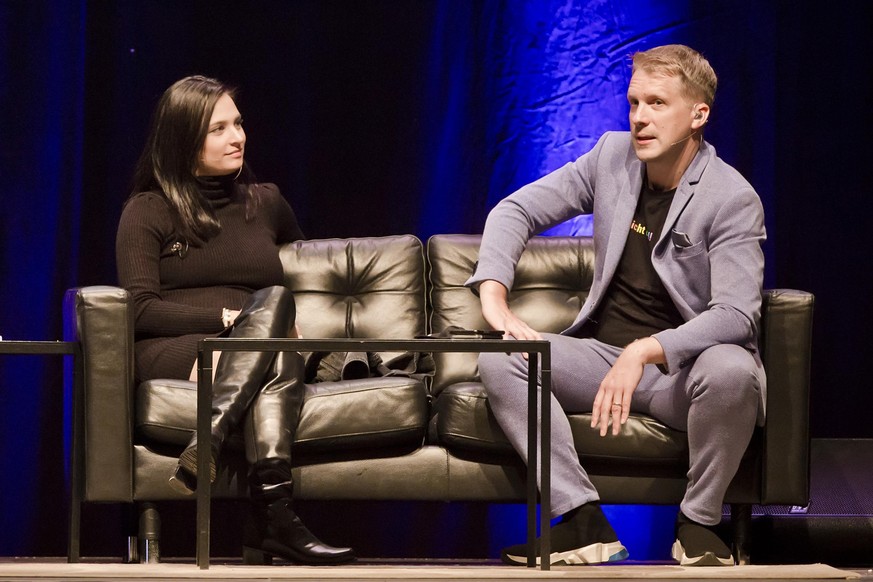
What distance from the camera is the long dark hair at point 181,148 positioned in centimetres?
310

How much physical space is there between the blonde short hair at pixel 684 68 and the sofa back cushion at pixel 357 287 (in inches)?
37.9

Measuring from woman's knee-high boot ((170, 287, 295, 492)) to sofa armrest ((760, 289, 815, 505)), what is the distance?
3.68 ft

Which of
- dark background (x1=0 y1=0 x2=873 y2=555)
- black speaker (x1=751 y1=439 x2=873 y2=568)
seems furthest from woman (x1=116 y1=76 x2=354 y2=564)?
black speaker (x1=751 y1=439 x2=873 y2=568)

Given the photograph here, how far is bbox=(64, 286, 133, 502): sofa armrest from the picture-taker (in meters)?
2.65

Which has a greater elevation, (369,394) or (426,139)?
(426,139)

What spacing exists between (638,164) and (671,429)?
661 mm

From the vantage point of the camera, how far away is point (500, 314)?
260 cm

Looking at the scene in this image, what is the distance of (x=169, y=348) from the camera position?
285cm

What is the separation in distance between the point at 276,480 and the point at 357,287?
103 cm

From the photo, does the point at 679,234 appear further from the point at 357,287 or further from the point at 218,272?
the point at 218,272

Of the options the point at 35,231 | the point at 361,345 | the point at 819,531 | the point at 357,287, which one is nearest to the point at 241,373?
the point at 361,345

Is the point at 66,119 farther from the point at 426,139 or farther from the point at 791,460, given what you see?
the point at 791,460

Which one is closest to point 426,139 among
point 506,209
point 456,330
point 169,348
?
point 506,209

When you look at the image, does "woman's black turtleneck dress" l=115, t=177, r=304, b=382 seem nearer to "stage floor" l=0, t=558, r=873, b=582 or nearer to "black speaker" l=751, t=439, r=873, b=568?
"stage floor" l=0, t=558, r=873, b=582
